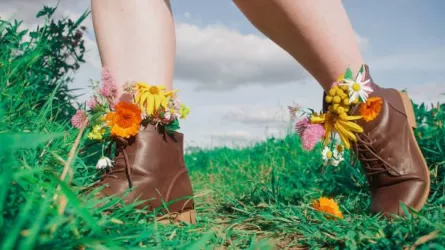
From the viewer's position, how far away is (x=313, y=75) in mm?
2061

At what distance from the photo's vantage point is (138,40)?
192 cm

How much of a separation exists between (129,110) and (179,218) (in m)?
0.45

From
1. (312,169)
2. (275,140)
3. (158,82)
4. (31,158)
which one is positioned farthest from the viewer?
(275,140)

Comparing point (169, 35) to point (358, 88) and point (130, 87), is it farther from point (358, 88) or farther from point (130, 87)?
point (358, 88)

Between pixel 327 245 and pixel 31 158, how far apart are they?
1.08m

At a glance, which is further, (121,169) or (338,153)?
(338,153)

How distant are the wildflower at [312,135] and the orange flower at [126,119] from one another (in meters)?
0.68

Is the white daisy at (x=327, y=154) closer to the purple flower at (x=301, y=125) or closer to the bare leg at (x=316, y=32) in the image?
the purple flower at (x=301, y=125)

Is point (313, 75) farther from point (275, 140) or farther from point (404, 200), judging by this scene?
point (275, 140)

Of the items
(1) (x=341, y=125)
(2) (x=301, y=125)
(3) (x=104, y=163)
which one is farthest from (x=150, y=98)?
(1) (x=341, y=125)

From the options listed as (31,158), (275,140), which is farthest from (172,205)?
(275,140)

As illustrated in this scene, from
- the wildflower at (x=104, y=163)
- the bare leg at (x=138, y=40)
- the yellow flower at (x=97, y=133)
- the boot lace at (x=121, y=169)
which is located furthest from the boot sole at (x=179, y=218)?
the bare leg at (x=138, y=40)

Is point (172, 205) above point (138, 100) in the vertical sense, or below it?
below

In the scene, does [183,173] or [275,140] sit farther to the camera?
[275,140]
